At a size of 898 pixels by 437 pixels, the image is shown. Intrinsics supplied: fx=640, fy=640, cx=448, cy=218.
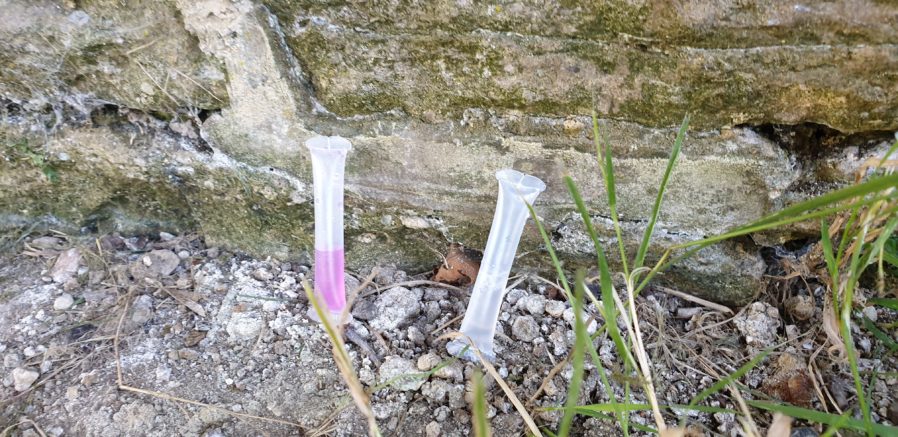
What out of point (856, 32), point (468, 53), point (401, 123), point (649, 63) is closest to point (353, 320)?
point (401, 123)

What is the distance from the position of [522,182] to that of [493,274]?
0.18 m

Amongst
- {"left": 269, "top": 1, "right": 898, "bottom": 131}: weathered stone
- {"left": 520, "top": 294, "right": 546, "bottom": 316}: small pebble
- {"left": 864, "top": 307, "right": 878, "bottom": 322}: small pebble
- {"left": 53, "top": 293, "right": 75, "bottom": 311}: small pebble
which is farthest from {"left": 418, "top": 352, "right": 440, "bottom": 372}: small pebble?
{"left": 864, "top": 307, "right": 878, "bottom": 322}: small pebble

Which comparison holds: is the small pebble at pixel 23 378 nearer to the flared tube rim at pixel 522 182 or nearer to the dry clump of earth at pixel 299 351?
the dry clump of earth at pixel 299 351

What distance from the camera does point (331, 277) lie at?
Result: 3.87ft

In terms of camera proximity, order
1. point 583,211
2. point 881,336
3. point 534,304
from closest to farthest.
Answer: point 583,211, point 881,336, point 534,304

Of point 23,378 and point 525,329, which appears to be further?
point 525,329

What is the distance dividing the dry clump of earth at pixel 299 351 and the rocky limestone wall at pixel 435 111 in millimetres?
86

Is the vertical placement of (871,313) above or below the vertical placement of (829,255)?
below

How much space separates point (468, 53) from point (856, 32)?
0.58 m

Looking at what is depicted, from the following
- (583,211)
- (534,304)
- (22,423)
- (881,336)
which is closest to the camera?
(583,211)

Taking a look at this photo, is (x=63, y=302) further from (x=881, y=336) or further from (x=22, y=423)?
(x=881, y=336)

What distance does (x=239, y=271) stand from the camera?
1296 millimetres

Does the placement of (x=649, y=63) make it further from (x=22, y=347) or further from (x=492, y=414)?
(x=22, y=347)

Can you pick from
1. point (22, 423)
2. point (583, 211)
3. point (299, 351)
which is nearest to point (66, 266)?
point (22, 423)
